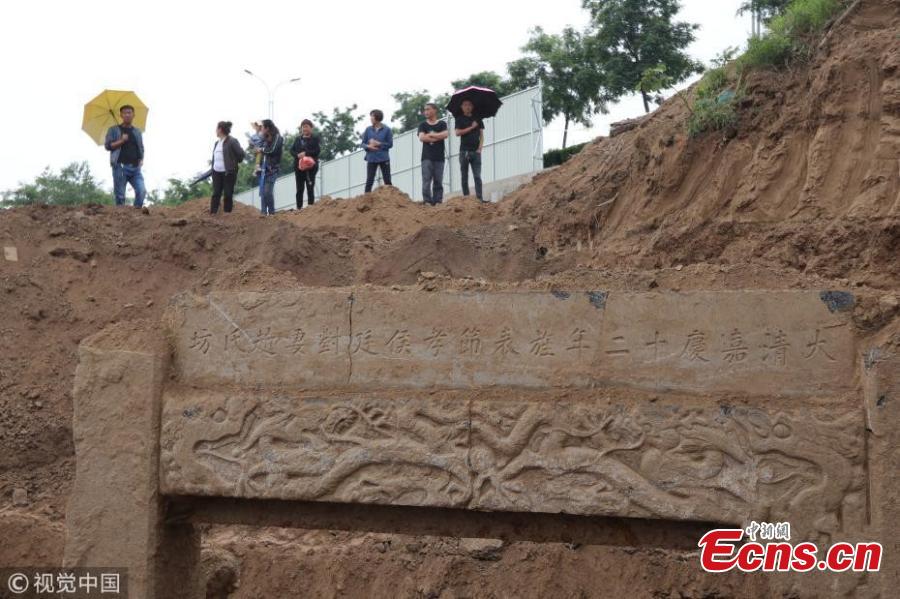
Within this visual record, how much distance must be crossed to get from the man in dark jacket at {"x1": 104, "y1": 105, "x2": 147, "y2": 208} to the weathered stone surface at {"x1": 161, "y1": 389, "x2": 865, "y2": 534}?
23.0 ft

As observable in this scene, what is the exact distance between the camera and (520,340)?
4191 mm

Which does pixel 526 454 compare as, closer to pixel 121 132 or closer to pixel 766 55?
pixel 766 55

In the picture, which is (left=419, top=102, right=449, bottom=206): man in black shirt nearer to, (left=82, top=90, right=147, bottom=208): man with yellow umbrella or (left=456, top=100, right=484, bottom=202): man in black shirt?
(left=456, top=100, right=484, bottom=202): man in black shirt

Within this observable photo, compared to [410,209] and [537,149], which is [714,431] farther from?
[537,149]

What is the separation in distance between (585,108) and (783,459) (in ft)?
65.1

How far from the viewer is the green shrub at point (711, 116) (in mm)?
8727

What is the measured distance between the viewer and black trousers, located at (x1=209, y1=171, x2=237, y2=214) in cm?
1133

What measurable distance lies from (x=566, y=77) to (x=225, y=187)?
13.0 metres

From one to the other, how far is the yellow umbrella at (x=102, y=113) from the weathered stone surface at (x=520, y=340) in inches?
302

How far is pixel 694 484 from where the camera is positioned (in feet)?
12.9

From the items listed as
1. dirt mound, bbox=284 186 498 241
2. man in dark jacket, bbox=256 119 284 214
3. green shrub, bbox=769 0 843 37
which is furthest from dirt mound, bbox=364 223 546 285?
green shrub, bbox=769 0 843 37

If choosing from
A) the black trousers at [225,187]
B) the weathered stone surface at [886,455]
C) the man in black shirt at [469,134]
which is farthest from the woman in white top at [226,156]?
the weathered stone surface at [886,455]

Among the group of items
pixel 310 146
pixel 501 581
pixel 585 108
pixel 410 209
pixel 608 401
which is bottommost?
pixel 501 581

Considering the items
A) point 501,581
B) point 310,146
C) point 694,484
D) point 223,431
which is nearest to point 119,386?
point 223,431
